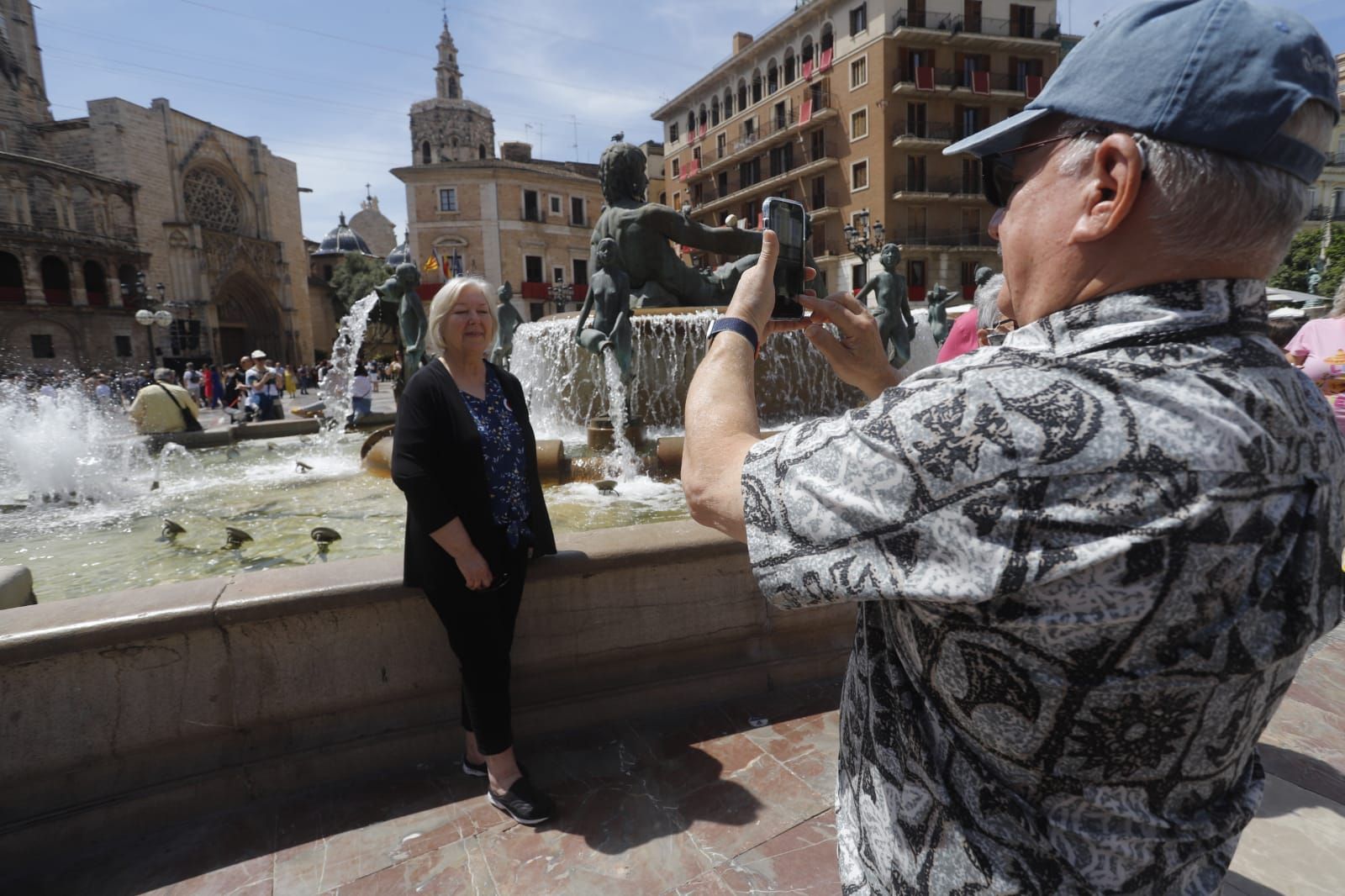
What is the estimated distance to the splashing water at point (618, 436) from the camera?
6555mm

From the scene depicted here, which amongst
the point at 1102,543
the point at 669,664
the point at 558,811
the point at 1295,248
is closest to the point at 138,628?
the point at 558,811

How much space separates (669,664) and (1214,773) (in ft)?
7.51

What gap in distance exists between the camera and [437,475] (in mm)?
2240

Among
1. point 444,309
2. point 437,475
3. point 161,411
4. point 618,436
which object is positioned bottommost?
point 618,436

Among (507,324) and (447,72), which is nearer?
(507,324)

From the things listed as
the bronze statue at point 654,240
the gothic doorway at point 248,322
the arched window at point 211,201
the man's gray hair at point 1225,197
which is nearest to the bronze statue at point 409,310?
the bronze statue at point 654,240

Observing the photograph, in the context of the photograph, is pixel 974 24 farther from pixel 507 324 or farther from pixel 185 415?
pixel 185 415

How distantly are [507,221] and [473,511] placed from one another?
1882 inches

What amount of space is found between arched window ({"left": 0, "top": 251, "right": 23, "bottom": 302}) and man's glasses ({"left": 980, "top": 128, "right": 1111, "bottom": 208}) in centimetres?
4795

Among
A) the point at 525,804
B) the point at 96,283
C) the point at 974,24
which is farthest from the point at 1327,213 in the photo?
the point at 96,283

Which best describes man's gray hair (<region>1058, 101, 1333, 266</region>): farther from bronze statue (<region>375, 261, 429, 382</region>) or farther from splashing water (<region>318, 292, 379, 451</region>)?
splashing water (<region>318, 292, 379, 451</region>)

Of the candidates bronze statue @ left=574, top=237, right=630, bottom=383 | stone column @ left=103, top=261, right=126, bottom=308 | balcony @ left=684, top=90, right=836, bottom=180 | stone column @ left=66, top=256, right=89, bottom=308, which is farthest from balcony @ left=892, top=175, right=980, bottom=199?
stone column @ left=66, top=256, right=89, bottom=308

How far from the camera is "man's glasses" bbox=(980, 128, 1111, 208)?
0.85 m

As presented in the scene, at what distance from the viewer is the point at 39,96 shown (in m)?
41.5
